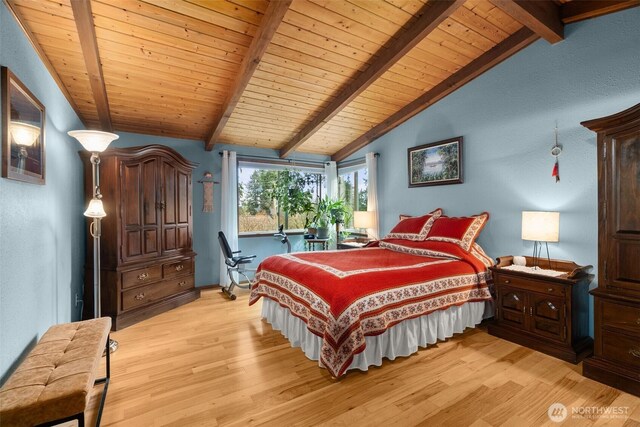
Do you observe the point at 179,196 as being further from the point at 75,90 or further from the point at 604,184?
the point at 604,184

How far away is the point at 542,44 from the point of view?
9.91 feet

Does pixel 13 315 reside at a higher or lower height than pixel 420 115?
lower

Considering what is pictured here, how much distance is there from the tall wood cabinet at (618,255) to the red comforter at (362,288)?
96 cm

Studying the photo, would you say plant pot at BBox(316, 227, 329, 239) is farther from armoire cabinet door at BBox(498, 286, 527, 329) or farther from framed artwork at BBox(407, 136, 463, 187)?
armoire cabinet door at BBox(498, 286, 527, 329)

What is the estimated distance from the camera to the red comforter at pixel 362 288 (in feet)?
6.95

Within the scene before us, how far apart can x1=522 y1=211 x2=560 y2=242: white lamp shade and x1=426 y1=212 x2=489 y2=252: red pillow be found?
54 centimetres

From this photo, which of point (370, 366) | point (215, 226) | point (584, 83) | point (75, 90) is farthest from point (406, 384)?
point (75, 90)

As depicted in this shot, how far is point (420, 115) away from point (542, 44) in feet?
5.23

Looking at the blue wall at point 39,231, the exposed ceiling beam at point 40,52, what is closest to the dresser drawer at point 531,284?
the blue wall at point 39,231

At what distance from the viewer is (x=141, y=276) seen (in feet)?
11.4

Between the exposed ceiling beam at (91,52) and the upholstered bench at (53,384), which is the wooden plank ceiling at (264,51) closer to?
the exposed ceiling beam at (91,52)

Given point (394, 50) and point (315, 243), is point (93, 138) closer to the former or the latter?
point (394, 50)

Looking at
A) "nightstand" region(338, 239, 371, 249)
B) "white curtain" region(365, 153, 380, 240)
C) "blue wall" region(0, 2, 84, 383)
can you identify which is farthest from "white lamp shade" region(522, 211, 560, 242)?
"blue wall" region(0, 2, 84, 383)

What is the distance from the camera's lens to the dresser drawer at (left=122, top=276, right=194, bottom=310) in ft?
10.9
